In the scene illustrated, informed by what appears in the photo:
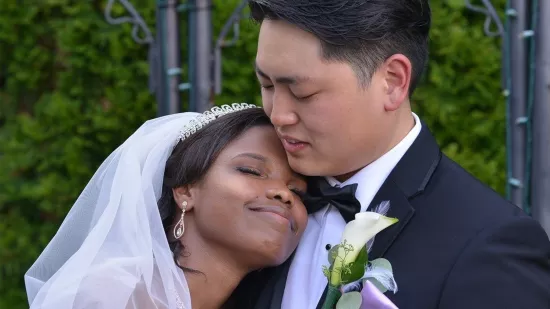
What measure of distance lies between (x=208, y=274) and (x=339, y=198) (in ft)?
1.72

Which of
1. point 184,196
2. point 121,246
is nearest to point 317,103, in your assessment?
point 184,196

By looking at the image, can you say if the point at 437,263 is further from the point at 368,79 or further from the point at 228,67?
the point at 228,67

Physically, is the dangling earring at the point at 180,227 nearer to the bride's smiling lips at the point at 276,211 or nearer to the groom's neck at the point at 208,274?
the groom's neck at the point at 208,274

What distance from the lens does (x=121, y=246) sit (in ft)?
10.1

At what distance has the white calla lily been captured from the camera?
2.69m

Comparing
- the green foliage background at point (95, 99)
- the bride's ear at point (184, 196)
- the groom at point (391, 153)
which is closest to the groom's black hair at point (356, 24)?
the groom at point (391, 153)

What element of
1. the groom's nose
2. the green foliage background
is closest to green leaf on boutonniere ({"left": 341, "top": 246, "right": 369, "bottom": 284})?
the groom's nose

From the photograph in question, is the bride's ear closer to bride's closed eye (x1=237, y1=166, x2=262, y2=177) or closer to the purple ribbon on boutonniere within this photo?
bride's closed eye (x1=237, y1=166, x2=262, y2=177)

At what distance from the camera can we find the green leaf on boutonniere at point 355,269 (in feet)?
8.75

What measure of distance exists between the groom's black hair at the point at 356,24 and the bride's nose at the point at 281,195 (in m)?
0.47

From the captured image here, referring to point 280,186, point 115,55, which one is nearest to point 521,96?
point 280,186

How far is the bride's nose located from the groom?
0.45 ft

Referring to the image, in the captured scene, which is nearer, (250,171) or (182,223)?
(250,171)

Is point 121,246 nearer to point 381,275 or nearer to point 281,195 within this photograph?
point 281,195
